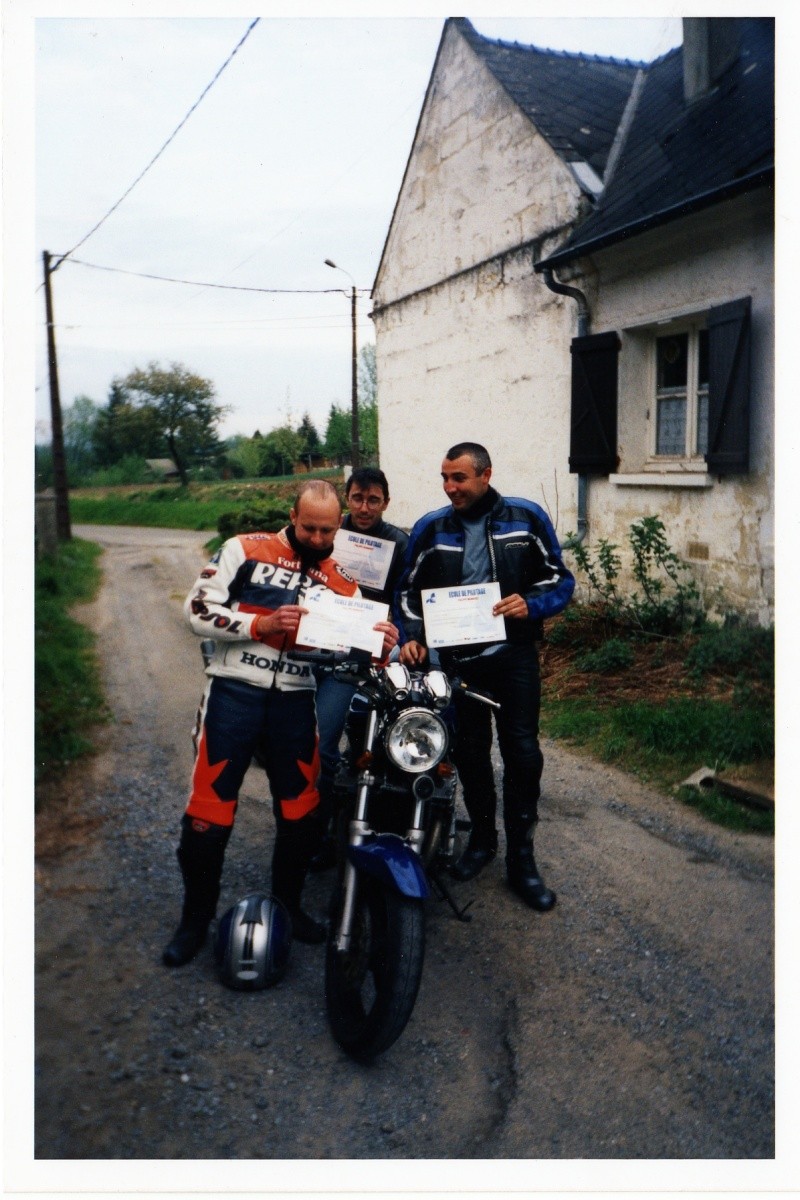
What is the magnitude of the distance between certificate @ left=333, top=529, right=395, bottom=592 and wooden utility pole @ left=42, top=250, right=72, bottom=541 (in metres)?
1.19

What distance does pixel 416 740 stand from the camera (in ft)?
8.27

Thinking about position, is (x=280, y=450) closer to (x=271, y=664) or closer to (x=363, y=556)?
(x=363, y=556)

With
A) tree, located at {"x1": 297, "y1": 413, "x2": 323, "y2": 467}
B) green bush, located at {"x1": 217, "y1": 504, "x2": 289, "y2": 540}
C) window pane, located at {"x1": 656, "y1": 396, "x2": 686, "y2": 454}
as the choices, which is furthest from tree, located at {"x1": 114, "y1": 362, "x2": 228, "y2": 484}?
window pane, located at {"x1": 656, "y1": 396, "x2": 686, "y2": 454}

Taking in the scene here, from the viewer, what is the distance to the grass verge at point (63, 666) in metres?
2.73

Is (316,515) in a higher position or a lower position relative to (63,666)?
higher

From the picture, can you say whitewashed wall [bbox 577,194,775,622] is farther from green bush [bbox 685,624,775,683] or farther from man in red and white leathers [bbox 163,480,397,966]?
man in red and white leathers [bbox 163,480,397,966]

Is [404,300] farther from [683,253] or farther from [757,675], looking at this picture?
[757,675]

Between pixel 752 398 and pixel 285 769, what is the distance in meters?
3.26

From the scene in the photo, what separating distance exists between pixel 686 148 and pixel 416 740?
16.0ft

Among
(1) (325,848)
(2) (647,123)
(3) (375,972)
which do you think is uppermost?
(2) (647,123)

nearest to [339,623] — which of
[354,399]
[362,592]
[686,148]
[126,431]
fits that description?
[362,592]

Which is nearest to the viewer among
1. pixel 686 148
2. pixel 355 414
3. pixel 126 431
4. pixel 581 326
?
pixel 126 431

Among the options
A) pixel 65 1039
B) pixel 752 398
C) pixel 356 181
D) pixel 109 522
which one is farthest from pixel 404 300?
pixel 65 1039

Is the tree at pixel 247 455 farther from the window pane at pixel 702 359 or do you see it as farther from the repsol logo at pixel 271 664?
the window pane at pixel 702 359
